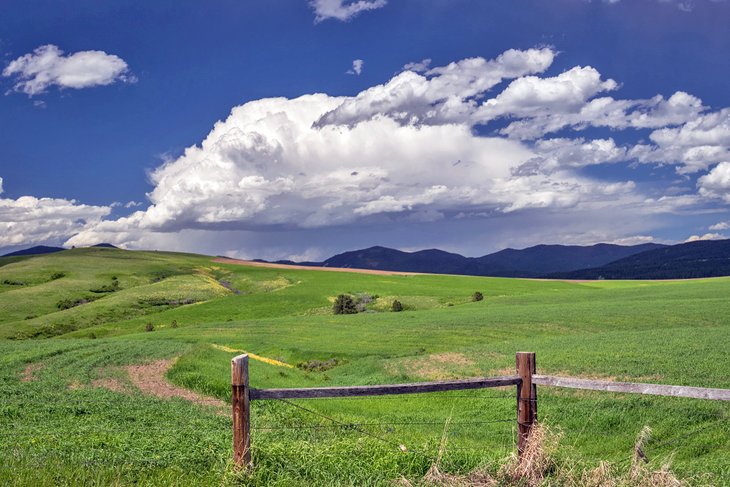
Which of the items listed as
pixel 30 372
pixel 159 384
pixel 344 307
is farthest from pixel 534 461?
pixel 344 307

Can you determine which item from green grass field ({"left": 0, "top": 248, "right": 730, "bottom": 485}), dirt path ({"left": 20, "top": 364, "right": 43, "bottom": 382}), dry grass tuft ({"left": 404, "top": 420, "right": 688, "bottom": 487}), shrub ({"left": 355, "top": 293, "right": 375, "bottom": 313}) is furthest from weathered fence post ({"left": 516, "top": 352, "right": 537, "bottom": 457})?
shrub ({"left": 355, "top": 293, "right": 375, "bottom": 313})

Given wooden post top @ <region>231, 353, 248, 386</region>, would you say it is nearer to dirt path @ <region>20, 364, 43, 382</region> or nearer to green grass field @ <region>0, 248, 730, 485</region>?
green grass field @ <region>0, 248, 730, 485</region>

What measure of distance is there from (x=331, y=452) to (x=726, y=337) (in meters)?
32.1

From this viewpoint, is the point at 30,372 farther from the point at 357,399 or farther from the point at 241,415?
the point at 241,415

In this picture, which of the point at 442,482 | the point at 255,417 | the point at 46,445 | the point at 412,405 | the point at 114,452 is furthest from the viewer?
the point at 412,405

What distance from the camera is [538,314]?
56.8 meters

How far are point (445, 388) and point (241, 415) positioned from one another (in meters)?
3.35

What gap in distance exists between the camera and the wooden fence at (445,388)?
904cm

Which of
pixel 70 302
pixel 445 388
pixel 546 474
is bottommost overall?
pixel 70 302

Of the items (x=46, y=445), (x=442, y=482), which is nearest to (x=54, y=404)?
(x=46, y=445)

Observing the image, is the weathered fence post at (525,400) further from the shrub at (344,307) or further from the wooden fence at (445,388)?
the shrub at (344,307)

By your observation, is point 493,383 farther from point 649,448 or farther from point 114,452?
point 649,448

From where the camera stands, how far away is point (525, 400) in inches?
392

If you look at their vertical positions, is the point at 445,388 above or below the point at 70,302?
above
